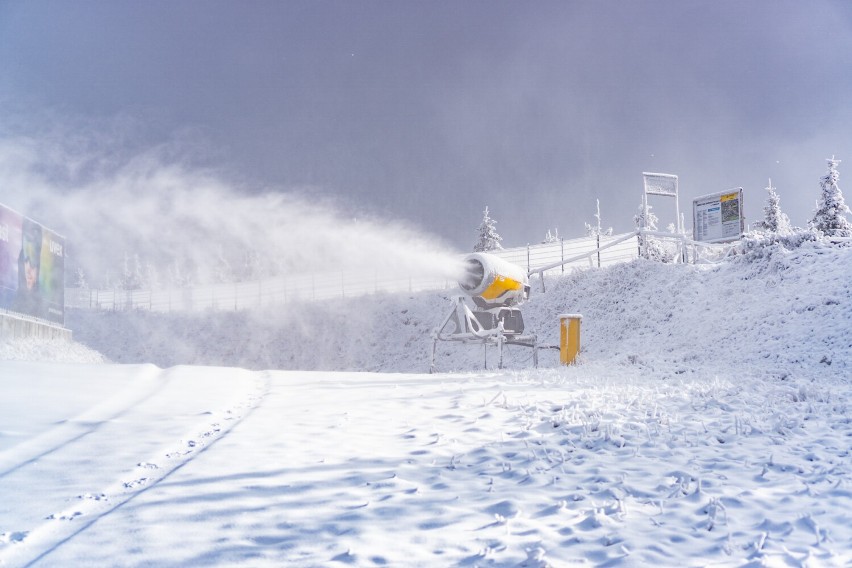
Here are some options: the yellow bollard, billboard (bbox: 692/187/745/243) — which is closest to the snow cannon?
the yellow bollard

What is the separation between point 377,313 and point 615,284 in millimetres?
13179

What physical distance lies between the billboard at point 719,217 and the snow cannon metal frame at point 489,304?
440 inches

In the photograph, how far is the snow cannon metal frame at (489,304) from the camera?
20203 mm

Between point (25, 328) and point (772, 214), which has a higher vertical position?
point (772, 214)

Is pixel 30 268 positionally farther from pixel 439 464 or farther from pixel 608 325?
pixel 439 464

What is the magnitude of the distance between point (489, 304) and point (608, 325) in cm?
611

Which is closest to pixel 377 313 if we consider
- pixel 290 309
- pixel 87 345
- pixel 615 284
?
pixel 290 309

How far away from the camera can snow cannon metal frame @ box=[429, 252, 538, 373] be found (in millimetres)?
20203

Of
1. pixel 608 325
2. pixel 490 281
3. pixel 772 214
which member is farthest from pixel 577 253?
pixel 772 214

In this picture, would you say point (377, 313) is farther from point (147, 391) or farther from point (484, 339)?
point (147, 391)

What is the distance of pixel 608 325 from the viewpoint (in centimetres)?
2436

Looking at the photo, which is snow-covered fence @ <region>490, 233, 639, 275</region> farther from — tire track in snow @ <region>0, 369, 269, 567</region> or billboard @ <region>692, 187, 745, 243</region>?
tire track in snow @ <region>0, 369, 269, 567</region>

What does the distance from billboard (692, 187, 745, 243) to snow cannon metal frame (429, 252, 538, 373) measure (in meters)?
11.2

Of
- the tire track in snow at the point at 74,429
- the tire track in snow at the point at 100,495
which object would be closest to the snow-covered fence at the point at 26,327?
the tire track in snow at the point at 74,429
